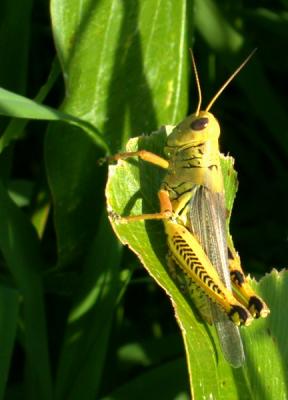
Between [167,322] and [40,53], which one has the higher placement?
[40,53]

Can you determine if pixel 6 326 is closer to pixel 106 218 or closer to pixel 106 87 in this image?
pixel 106 218

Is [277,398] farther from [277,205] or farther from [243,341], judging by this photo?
[277,205]

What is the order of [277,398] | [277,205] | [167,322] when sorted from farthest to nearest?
[277,205], [167,322], [277,398]

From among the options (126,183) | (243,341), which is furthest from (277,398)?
(126,183)

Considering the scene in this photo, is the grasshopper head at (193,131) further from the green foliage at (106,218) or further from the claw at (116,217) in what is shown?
the claw at (116,217)

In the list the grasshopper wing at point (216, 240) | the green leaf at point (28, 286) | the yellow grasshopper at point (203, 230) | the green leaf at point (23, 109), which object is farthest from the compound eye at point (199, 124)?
the green leaf at point (28, 286)

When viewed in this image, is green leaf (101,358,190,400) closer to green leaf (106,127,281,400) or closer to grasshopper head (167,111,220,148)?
green leaf (106,127,281,400)

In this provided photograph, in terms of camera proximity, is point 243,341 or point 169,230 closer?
point 243,341

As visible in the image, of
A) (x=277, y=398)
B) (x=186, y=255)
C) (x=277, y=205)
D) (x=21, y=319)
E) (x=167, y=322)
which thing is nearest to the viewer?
(x=277, y=398)

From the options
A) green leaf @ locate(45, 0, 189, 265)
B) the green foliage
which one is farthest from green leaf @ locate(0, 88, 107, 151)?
green leaf @ locate(45, 0, 189, 265)
